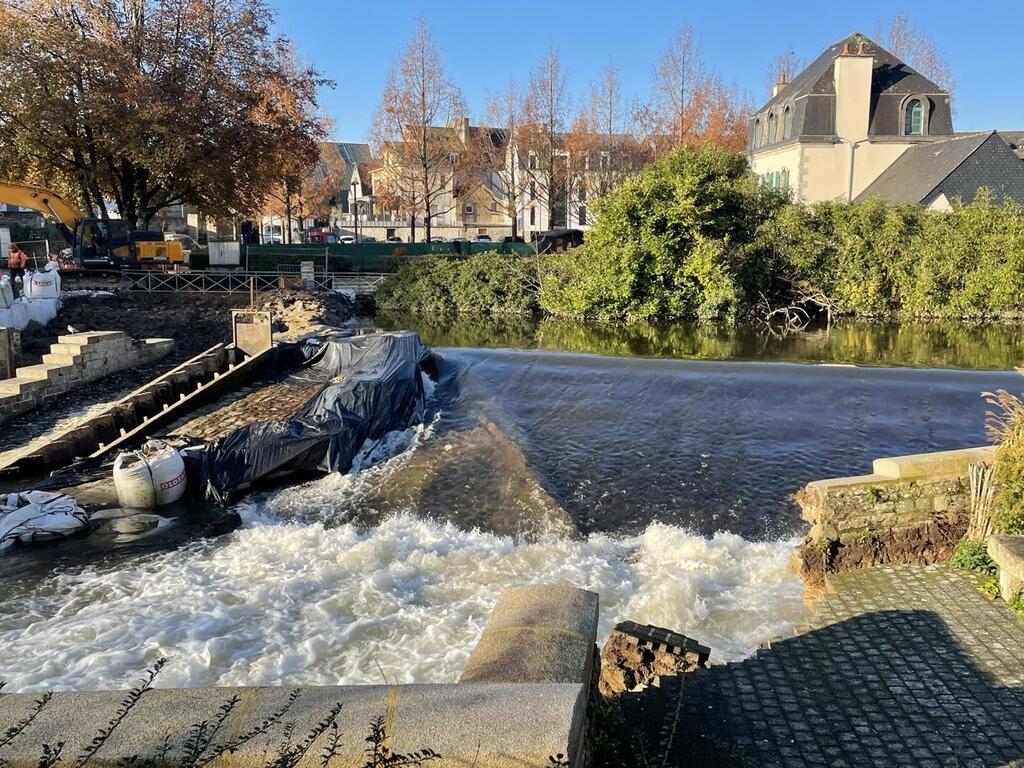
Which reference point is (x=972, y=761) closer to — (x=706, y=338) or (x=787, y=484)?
(x=787, y=484)

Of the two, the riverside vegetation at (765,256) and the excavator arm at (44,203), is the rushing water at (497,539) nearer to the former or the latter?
the riverside vegetation at (765,256)

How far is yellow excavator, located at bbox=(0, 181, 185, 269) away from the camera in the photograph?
92.7 ft

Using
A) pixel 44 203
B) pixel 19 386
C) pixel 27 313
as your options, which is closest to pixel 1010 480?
pixel 19 386

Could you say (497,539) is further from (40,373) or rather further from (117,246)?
(117,246)

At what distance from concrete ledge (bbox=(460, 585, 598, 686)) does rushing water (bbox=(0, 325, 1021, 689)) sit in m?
2.60

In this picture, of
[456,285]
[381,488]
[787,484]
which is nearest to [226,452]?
[381,488]

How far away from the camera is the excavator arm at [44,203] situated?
2625 cm

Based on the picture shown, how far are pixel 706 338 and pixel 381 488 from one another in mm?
15969

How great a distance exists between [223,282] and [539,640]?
28.2m

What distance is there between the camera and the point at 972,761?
16.0 ft

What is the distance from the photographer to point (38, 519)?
9.86m

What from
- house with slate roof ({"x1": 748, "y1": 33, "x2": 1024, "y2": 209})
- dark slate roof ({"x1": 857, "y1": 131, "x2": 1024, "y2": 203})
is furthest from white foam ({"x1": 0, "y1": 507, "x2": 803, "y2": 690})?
house with slate roof ({"x1": 748, "y1": 33, "x2": 1024, "y2": 209})

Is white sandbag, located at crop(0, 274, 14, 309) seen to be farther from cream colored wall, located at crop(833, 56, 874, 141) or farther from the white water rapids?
cream colored wall, located at crop(833, 56, 874, 141)

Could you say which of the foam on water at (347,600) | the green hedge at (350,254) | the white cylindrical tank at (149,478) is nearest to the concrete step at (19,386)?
the white cylindrical tank at (149,478)
